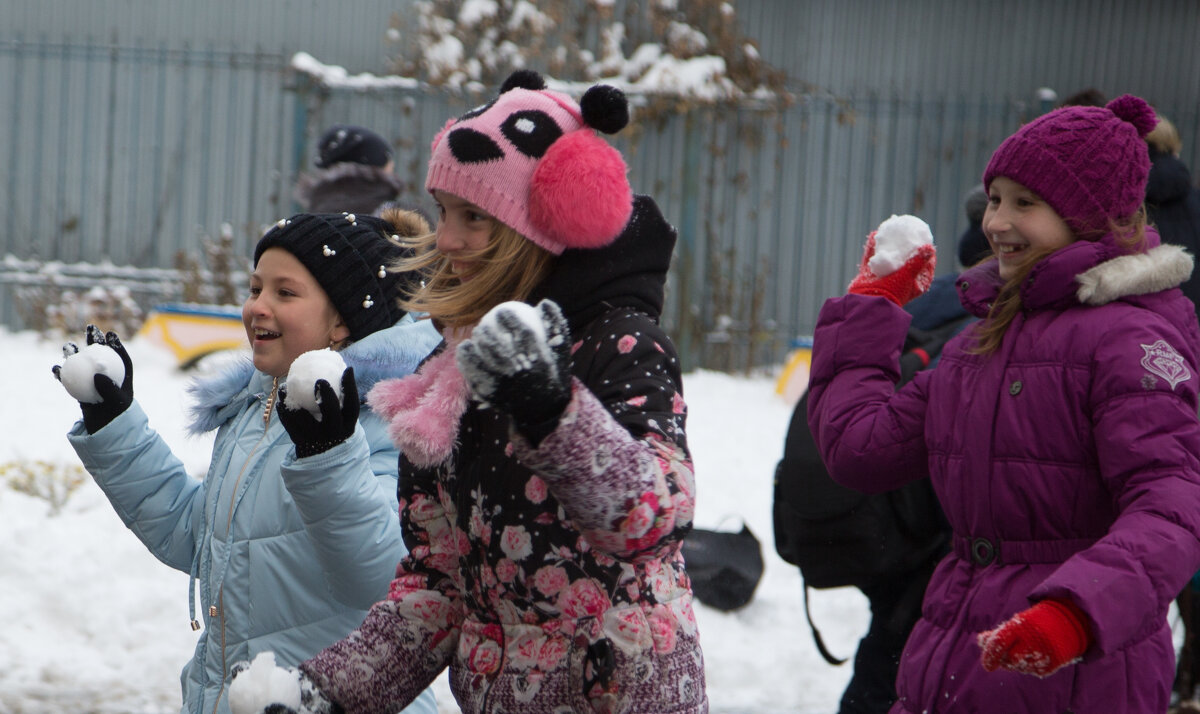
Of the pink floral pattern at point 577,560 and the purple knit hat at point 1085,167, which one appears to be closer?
the pink floral pattern at point 577,560

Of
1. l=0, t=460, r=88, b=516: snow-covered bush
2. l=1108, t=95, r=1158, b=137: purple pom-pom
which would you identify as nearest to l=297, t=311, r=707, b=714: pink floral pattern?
l=1108, t=95, r=1158, b=137: purple pom-pom

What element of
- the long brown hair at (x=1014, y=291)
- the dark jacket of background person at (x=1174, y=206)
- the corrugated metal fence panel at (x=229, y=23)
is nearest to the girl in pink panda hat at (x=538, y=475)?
the long brown hair at (x=1014, y=291)

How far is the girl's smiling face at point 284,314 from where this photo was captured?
2.74m

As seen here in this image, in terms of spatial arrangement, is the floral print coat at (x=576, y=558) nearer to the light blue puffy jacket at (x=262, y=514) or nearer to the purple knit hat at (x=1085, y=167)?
the light blue puffy jacket at (x=262, y=514)

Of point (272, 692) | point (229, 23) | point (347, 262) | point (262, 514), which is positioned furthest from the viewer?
point (229, 23)

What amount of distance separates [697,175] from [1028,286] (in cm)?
798

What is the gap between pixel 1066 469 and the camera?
2301 millimetres

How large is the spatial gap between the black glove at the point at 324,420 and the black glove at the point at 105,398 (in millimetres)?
701

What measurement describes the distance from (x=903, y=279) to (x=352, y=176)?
11.4ft

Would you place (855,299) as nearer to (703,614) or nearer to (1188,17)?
(703,614)

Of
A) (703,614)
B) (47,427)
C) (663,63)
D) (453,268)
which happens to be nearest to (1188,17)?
(663,63)

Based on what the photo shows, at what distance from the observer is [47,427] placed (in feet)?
25.3

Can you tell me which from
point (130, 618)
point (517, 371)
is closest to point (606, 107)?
point (517, 371)

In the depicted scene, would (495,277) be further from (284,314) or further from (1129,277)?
(1129,277)
